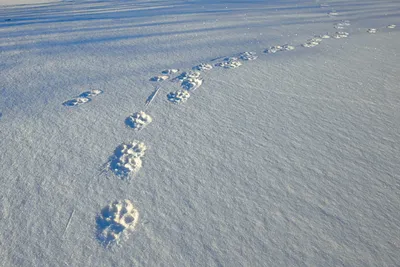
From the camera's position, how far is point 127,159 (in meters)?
1.63

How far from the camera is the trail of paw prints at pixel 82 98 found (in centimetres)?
211

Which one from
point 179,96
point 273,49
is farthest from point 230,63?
point 179,96

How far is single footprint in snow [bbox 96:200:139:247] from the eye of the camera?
4.03 ft

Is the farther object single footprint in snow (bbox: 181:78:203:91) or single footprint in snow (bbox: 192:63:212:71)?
single footprint in snow (bbox: 192:63:212:71)

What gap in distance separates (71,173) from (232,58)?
2046 mm

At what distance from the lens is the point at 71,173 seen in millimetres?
1533

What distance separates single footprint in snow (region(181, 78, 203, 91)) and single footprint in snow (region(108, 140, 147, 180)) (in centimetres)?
82

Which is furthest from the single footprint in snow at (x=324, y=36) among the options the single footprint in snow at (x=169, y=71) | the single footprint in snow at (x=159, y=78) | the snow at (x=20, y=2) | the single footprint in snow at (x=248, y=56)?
the snow at (x=20, y=2)

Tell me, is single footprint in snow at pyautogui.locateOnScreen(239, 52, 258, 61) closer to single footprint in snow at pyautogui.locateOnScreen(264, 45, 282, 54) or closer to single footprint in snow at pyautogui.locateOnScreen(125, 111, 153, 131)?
single footprint in snow at pyautogui.locateOnScreen(264, 45, 282, 54)

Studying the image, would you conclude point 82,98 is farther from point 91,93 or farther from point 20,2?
point 20,2

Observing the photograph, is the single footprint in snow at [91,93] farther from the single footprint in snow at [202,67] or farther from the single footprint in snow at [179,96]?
the single footprint in snow at [202,67]

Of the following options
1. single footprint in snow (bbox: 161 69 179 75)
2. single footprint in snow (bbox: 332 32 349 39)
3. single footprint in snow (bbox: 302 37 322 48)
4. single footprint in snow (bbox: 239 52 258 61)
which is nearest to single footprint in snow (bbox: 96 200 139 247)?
single footprint in snow (bbox: 161 69 179 75)

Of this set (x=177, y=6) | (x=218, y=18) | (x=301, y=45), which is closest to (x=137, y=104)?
(x=301, y=45)

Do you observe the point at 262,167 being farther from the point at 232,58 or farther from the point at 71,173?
the point at 232,58
